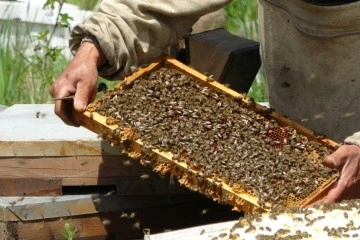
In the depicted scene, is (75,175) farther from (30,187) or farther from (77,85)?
(77,85)

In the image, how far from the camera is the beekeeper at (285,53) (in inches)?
208

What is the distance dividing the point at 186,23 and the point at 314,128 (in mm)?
906

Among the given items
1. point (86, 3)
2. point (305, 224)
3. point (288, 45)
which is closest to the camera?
point (305, 224)

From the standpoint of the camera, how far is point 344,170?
4992 millimetres

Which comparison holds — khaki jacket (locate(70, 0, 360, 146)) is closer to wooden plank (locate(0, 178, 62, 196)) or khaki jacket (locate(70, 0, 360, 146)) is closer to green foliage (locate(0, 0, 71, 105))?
wooden plank (locate(0, 178, 62, 196))

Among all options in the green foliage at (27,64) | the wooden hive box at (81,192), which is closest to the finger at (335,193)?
the wooden hive box at (81,192)

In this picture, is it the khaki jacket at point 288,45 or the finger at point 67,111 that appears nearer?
the finger at point 67,111

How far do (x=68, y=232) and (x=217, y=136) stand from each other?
85cm

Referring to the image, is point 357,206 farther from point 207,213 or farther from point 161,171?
point 207,213

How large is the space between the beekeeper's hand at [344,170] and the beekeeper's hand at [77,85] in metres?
1.15

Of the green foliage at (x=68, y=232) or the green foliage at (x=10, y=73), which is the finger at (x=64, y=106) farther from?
the green foliage at (x=10, y=73)

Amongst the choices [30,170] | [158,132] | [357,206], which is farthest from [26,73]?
[357,206]

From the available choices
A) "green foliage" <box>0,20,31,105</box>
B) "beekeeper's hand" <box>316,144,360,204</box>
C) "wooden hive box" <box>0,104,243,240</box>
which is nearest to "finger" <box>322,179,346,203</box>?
"beekeeper's hand" <box>316,144,360,204</box>

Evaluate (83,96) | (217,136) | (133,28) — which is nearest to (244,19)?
(133,28)
